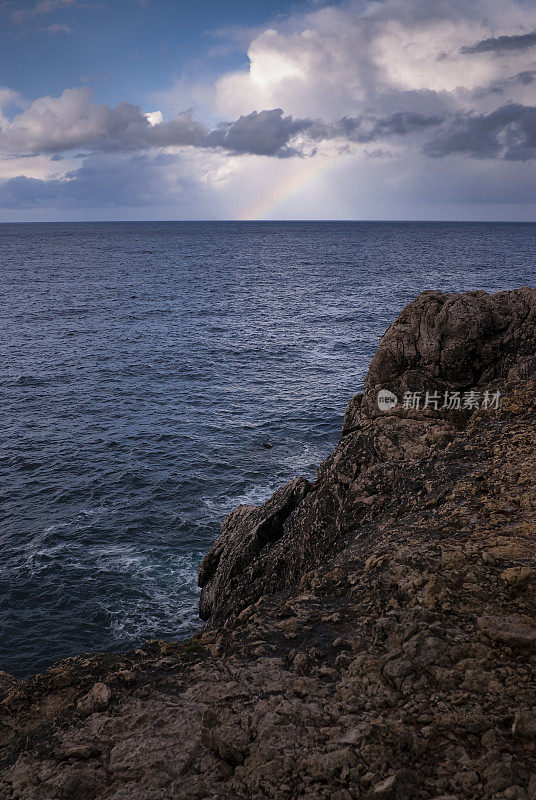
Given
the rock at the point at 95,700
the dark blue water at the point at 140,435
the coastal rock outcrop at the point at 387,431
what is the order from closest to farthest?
1. the rock at the point at 95,700
2. the coastal rock outcrop at the point at 387,431
3. the dark blue water at the point at 140,435

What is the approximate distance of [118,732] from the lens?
28.3 ft

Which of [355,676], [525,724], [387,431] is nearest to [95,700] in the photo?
[355,676]

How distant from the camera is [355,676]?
9.10m

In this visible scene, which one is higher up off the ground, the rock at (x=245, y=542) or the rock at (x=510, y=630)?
the rock at (x=510, y=630)

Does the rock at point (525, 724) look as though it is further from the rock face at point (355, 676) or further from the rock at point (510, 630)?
the rock at point (510, 630)

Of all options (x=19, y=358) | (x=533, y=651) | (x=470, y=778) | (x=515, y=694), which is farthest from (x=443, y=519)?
(x=19, y=358)

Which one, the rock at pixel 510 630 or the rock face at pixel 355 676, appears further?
the rock at pixel 510 630

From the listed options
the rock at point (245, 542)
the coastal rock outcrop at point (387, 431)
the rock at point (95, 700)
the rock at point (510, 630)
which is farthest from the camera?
the rock at point (245, 542)

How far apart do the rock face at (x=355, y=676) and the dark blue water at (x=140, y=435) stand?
10942 millimetres

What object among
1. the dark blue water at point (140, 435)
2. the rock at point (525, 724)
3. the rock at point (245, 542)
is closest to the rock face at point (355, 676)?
the rock at point (525, 724)

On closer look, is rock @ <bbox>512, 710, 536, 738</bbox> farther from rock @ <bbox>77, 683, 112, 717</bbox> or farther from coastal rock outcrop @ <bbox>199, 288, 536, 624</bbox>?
coastal rock outcrop @ <bbox>199, 288, 536, 624</bbox>

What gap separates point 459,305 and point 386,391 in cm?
436

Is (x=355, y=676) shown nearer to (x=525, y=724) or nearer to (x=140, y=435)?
(x=525, y=724)

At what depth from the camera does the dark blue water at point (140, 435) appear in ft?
82.6
